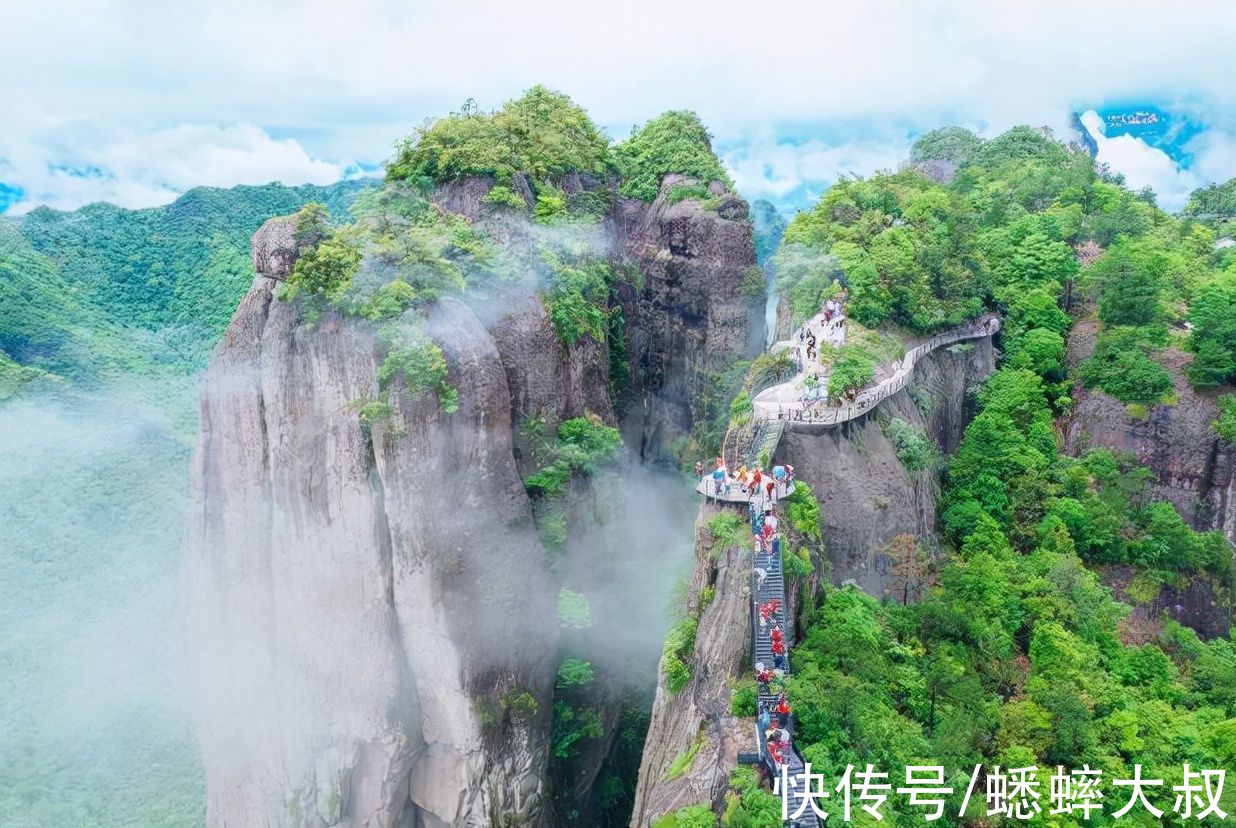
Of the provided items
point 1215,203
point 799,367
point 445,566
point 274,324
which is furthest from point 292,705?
point 1215,203

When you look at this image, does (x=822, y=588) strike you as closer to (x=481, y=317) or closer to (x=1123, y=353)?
(x=481, y=317)

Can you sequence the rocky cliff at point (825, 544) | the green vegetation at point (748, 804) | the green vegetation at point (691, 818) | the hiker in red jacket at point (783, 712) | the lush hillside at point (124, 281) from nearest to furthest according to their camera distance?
the green vegetation at point (748, 804)
the green vegetation at point (691, 818)
the hiker in red jacket at point (783, 712)
the rocky cliff at point (825, 544)
the lush hillside at point (124, 281)

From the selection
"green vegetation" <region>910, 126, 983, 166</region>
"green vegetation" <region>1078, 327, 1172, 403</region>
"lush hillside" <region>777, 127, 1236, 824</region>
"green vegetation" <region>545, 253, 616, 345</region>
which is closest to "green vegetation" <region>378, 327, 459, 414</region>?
"green vegetation" <region>545, 253, 616, 345</region>

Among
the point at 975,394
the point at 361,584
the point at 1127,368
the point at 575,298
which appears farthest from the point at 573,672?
the point at 1127,368

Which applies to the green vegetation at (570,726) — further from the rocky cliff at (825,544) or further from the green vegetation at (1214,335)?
the green vegetation at (1214,335)

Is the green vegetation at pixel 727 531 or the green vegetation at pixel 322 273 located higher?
the green vegetation at pixel 322 273

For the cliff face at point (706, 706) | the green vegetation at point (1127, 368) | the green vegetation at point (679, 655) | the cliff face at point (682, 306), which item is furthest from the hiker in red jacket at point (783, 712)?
the green vegetation at point (1127, 368)

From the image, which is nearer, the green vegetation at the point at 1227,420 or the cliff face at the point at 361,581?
the cliff face at the point at 361,581
